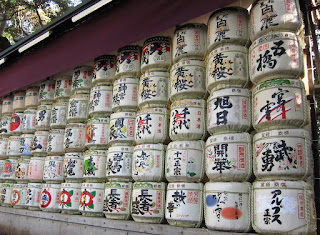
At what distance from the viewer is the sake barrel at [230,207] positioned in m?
4.08

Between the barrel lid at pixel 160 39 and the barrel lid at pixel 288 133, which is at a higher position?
the barrel lid at pixel 160 39

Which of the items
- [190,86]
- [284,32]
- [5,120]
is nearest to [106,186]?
[190,86]

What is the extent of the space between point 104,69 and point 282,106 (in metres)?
3.45

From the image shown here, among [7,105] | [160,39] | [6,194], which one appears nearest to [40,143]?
[6,194]

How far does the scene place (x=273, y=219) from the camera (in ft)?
12.3

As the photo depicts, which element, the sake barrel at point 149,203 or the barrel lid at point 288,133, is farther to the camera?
the sake barrel at point 149,203

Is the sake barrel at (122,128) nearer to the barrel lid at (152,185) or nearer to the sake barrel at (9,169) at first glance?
the barrel lid at (152,185)

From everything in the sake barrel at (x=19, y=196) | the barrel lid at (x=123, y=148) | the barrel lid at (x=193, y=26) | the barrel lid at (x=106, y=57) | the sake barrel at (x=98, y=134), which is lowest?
the sake barrel at (x=19, y=196)

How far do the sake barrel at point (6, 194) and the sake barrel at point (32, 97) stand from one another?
1.79m

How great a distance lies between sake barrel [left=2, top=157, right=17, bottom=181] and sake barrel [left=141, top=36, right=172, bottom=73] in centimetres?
405

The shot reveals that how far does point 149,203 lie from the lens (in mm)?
4945

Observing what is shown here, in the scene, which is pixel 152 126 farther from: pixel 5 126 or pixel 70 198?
pixel 5 126

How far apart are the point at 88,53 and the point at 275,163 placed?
3.76m

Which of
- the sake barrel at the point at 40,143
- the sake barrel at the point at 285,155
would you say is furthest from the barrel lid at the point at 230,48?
the sake barrel at the point at 40,143
